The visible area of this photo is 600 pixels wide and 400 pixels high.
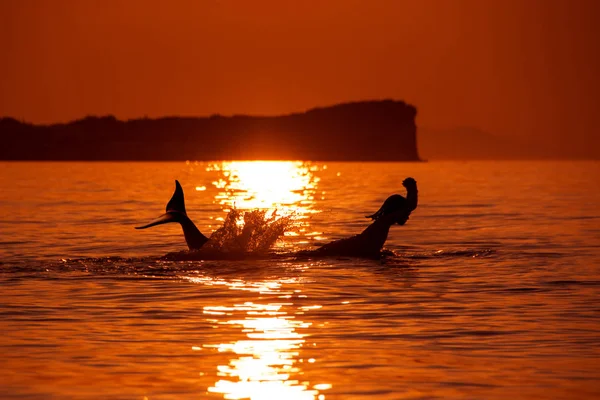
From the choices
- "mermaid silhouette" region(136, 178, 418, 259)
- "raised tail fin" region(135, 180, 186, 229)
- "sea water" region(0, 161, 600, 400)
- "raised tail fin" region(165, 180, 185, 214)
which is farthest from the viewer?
"raised tail fin" region(165, 180, 185, 214)

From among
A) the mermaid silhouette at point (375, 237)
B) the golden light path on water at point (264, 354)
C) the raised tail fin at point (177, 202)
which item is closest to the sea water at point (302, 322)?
the golden light path on water at point (264, 354)

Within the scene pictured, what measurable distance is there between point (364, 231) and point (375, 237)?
1.28 feet

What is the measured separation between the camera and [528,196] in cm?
6488

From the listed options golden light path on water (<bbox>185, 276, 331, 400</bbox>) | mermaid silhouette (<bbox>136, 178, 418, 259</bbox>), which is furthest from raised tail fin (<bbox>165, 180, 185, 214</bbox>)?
golden light path on water (<bbox>185, 276, 331, 400</bbox>)

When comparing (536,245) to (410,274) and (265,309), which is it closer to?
(410,274)

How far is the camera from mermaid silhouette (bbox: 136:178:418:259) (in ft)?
83.3

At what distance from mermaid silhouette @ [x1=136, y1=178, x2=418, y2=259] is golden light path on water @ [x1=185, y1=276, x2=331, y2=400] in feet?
21.4

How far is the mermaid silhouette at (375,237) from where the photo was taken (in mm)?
25531

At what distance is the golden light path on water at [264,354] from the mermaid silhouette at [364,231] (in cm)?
651

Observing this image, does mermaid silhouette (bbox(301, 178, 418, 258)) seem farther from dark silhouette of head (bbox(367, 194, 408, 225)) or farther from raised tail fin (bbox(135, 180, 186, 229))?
raised tail fin (bbox(135, 180, 186, 229))

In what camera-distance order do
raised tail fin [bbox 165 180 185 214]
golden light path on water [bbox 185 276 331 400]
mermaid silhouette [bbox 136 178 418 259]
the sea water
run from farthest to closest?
raised tail fin [bbox 165 180 185 214], mermaid silhouette [bbox 136 178 418 259], the sea water, golden light path on water [bbox 185 276 331 400]

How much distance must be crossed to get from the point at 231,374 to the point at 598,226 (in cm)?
2762

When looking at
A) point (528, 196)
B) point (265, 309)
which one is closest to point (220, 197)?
point (528, 196)

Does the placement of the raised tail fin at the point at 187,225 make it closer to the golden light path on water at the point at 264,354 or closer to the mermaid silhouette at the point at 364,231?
the mermaid silhouette at the point at 364,231
